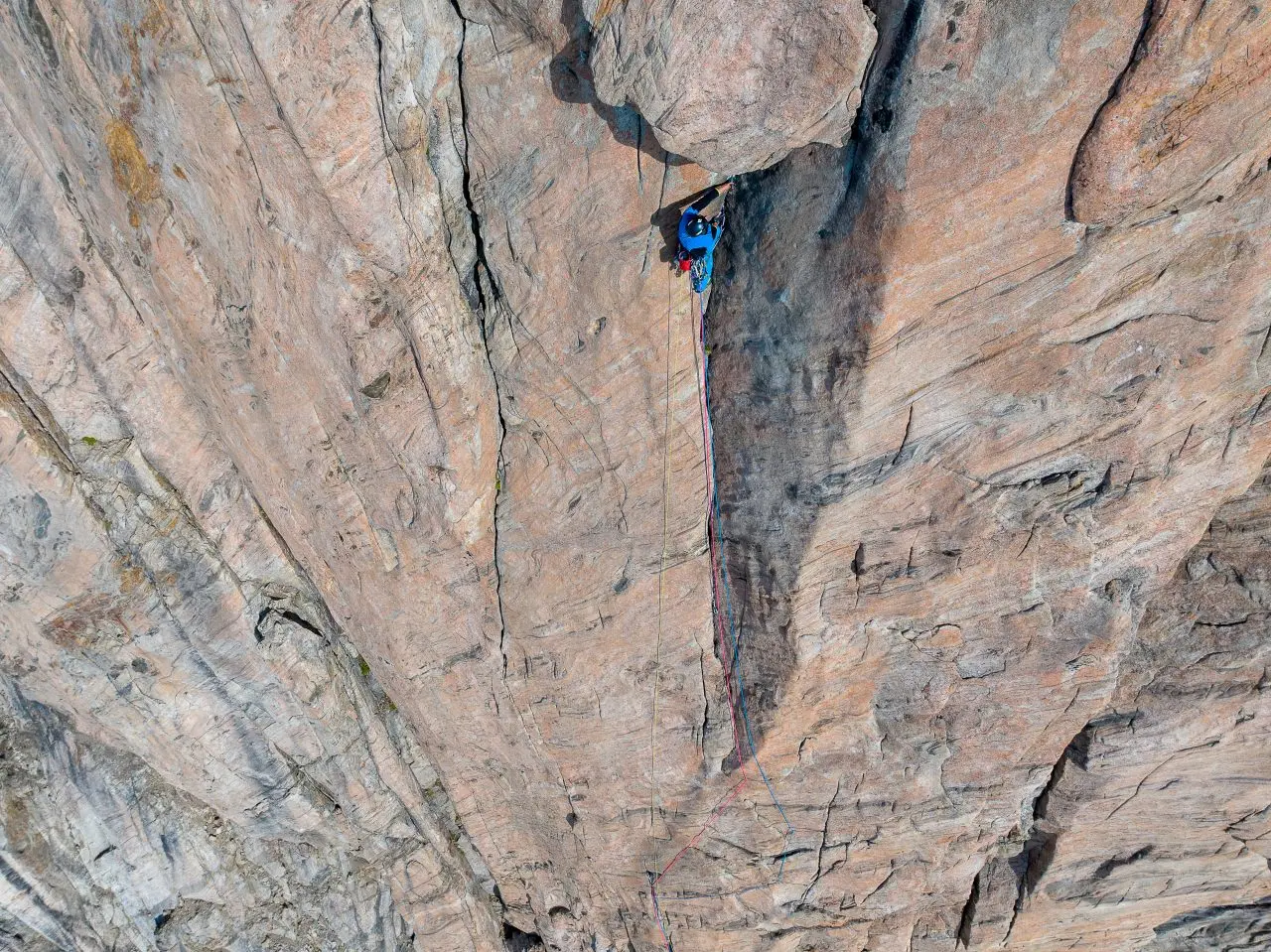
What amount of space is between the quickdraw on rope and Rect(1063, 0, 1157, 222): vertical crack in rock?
10.7 ft

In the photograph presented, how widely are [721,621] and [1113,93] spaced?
638cm

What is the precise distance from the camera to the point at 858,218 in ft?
22.1

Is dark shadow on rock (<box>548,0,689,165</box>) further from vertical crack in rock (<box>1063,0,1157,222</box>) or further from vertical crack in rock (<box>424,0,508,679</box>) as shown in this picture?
vertical crack in rock (<box>1063,0,1157,222</box>)

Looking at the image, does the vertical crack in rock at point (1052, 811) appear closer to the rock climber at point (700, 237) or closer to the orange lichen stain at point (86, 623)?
the rock climber at point (700, 237)

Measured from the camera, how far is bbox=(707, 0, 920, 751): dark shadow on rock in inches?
267

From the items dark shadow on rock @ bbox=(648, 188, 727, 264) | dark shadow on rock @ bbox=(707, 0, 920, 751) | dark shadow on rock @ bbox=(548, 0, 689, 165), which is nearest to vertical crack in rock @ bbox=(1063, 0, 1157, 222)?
dark shadow on rock @ bbox=(707, 0, 920, 751)

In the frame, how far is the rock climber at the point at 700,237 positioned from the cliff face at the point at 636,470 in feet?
0.80

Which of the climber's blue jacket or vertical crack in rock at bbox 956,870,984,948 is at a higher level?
the climber's blue jacket

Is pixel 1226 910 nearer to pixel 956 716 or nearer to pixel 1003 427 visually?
pixel 956 716

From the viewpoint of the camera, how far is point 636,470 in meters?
8.86

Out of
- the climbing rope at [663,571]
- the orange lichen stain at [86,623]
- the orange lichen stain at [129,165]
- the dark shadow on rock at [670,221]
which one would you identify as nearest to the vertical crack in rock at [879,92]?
the dark shadow on rock at [670,221]

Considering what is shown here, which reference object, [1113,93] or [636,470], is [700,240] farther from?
[1113,93]

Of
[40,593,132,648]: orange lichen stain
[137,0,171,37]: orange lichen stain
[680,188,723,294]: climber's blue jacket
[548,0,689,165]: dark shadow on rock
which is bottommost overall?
[40,593,132,648]: orange lichen stain

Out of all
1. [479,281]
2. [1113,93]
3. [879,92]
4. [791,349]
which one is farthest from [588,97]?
[1113,93]
